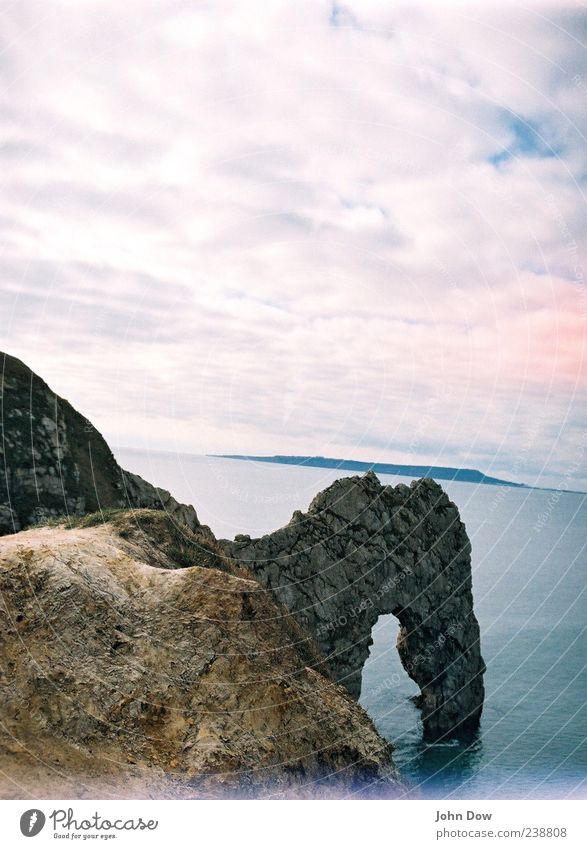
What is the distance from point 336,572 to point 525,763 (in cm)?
2020

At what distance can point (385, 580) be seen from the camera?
163ft

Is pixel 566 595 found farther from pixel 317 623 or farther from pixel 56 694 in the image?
pixel 56 694

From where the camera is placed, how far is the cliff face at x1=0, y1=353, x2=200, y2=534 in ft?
96.1

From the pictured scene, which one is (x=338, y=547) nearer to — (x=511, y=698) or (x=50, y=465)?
(x=50, y=465)

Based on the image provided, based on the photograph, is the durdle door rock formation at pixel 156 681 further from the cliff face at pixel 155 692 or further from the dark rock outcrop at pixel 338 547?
the dark rock outcrop at pixel 338 547

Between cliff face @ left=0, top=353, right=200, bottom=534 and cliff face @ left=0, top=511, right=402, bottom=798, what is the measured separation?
1458 centimetres

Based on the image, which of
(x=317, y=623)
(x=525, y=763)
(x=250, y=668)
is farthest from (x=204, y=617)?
(x=525, y=763)

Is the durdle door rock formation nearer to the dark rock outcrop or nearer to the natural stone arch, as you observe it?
the dark rock outcrop

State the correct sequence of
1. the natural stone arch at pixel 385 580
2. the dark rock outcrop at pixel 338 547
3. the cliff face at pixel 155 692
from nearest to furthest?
the cliff face at pixel 155 692 < the dark rock outcrop at pixel 338 547 < the natural stone arch at pixel 385 580

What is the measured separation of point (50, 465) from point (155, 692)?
20788 mm

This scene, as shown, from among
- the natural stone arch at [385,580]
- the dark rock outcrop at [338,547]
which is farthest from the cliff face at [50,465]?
the natural stone arch at [385,580]

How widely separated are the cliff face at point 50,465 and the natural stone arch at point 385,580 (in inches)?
309

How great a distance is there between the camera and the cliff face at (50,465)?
96.1ft
